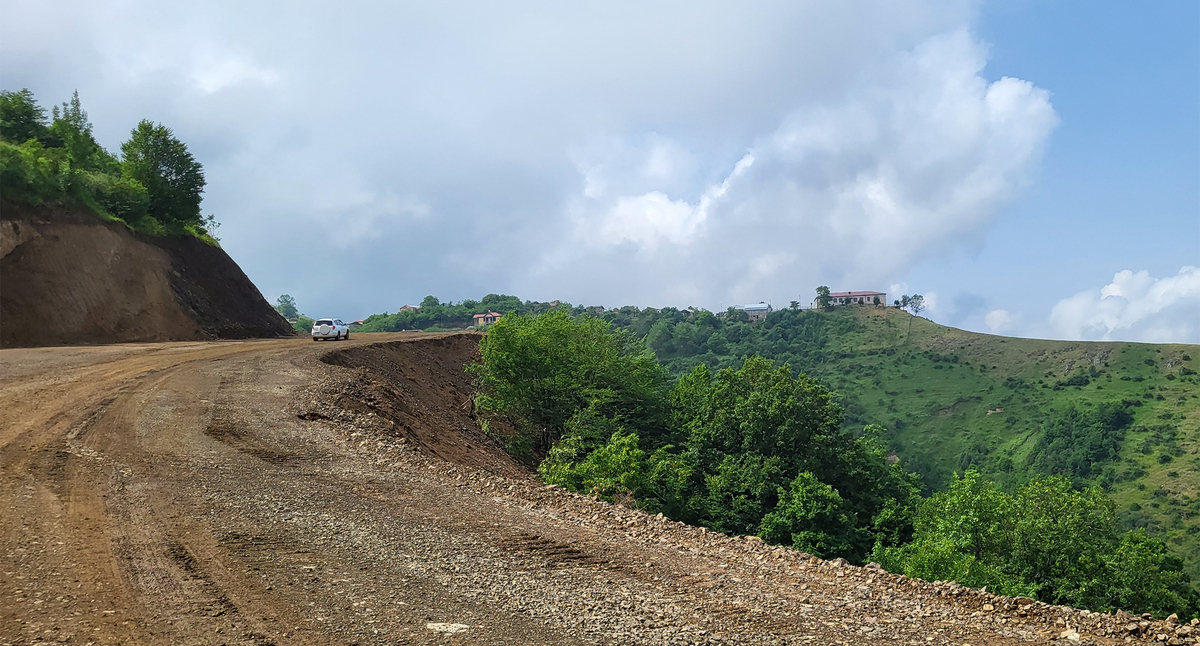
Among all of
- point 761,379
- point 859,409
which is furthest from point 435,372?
point 859,409

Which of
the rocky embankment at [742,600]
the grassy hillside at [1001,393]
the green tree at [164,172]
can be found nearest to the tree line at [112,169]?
the green tree at [164,172]

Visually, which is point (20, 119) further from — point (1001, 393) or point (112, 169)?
point (1001, 393)

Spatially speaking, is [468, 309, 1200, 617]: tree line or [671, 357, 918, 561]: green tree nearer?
[468, 309, 1200, 617]: tree line

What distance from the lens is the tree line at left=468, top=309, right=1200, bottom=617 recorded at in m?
23.1

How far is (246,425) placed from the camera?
1497 cm

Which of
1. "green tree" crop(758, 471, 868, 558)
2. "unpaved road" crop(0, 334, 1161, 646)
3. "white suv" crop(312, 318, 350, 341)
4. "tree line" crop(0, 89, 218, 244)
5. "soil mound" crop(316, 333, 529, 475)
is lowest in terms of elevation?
"green tree" crop(758, 471, 868, 558)

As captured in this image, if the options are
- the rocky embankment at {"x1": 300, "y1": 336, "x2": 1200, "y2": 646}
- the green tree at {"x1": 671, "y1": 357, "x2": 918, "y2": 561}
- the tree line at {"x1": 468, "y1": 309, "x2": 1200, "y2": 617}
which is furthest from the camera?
the green tree at {"x1": 671, "y1": 357, "x2": 918, "y2": 561}

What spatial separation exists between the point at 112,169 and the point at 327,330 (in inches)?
912

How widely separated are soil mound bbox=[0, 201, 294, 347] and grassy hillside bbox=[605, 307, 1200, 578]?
3232 inches

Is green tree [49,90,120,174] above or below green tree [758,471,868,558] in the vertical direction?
above

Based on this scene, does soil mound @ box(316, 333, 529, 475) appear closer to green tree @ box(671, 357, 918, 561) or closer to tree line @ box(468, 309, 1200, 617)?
tree line @ box(468, 309, 1200, 617)

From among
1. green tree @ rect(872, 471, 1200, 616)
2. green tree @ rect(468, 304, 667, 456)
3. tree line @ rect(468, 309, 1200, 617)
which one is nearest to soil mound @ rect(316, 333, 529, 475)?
tree line @ rect(468, 309, 1200, 617)

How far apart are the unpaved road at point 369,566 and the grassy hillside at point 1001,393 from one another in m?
74.7

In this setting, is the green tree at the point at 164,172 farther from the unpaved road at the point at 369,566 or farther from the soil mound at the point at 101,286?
the unpaved road at the point at 369,566
